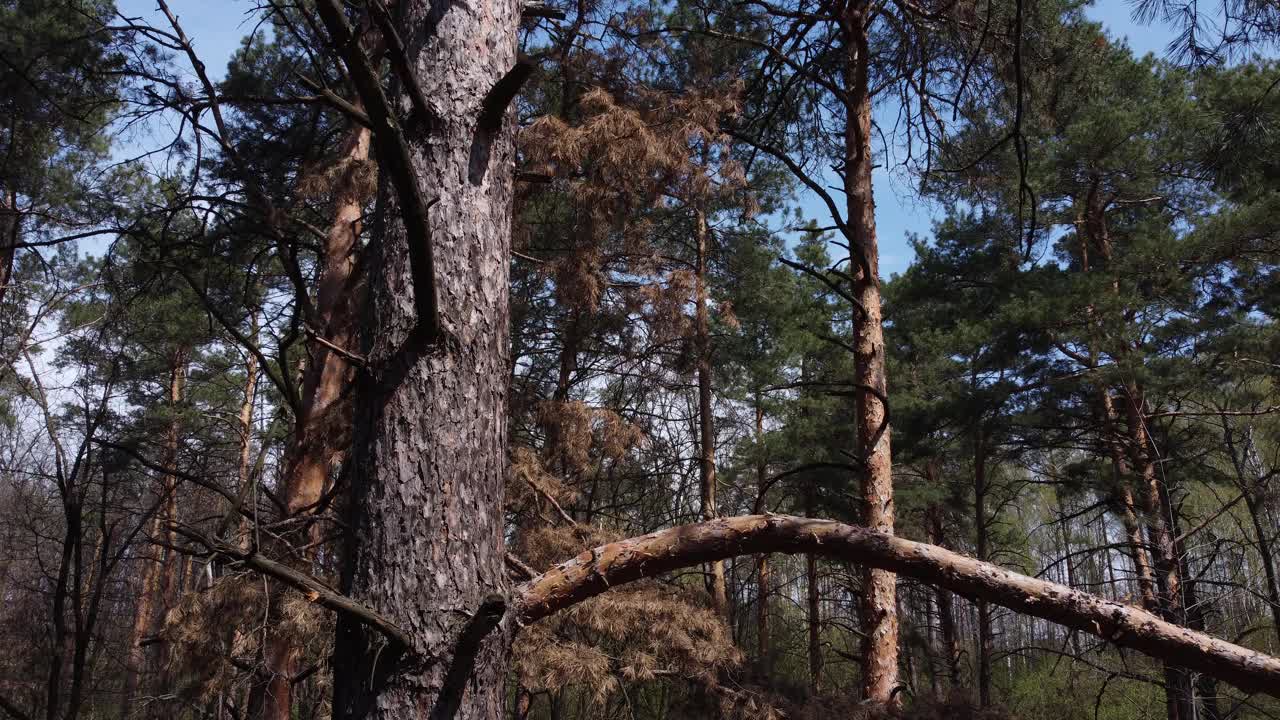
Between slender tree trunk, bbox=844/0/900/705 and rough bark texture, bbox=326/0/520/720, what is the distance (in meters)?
3.65

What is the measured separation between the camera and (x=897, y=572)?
6.27 feet

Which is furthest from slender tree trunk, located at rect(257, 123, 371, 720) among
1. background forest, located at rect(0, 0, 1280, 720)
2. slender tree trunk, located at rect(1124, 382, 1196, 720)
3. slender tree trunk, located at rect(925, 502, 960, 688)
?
slender tree trunk, located at rect(925, 502, 960, 688)

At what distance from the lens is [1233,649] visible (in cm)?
173

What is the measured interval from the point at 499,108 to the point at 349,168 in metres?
4.92

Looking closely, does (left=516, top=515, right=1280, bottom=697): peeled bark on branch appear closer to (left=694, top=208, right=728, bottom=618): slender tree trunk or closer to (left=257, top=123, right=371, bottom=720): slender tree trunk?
(left=257, top=123, right=371, bottom=720): slender tree trunk

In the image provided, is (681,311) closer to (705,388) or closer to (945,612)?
(705,388)

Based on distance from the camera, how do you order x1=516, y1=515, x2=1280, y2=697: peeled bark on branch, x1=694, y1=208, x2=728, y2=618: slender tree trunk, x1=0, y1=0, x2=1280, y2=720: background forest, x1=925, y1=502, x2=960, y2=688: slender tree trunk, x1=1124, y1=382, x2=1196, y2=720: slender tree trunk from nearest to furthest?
1. x1=516, y1=515, x2=1280, y2=697: peeled bark on branch
2. x1=0, y1=0, x2=1280, y2=720: background forest
3. x1=1124, y1=382, x2=1196, y2=720: slender tree trunk
4. x1=694, y1=208, x2=728, y2=618: slender tree trunk
5. x1=925, y1=502, x2=960, y2=688: slender tree trunk

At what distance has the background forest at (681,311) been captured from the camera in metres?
4.09

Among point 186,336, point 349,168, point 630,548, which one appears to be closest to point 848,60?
point 349,168

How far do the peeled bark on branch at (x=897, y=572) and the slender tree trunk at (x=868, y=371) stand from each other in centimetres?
323

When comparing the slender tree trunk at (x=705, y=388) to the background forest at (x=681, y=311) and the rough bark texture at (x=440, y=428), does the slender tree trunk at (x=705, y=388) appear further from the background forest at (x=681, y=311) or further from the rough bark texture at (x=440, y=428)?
the rough bark texture at (x=440, y=428)

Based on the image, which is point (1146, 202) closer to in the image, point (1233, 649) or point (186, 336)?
point (1233, 649)

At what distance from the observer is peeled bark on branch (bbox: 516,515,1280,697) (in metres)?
1.73

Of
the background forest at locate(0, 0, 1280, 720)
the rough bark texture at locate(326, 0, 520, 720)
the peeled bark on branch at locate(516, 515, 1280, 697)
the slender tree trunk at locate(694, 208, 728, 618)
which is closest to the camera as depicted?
the rough bark texture at locate(326, 0, 520, 720)
